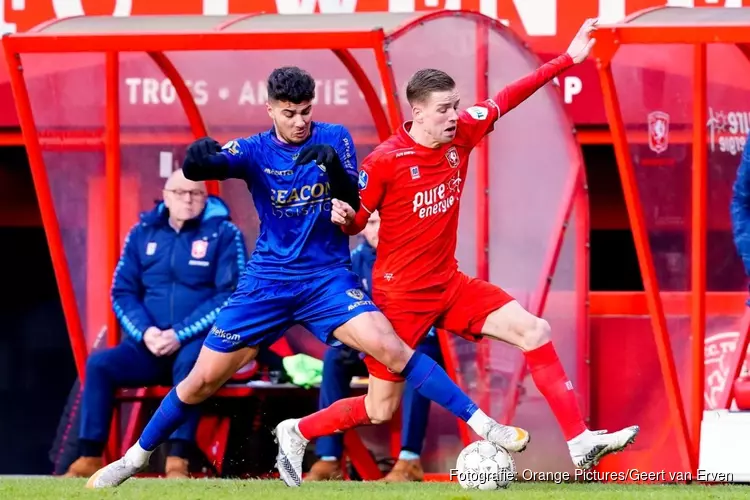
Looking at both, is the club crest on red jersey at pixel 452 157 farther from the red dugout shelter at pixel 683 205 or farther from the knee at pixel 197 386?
the knee at pixel 197 386

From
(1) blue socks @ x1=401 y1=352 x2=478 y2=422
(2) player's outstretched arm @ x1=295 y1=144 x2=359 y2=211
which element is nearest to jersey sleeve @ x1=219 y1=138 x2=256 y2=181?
Result: (2) player's outstretched arm @ x1=295 y1=144 x2=359 y2=211

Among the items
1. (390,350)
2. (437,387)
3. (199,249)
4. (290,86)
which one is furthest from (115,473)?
(199,249)

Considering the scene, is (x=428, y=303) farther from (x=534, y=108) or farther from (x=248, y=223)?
(x=248, y=223)

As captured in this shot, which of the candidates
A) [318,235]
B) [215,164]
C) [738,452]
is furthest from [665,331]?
[215,164]

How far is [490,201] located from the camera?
25.9ft

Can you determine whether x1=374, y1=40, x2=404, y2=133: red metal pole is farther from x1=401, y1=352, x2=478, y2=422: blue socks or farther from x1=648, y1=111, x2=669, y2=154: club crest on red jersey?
x1=401, y1=352, x2=478, y2=422: blue socks

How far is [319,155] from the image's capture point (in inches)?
231

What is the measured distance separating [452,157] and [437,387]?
911mm

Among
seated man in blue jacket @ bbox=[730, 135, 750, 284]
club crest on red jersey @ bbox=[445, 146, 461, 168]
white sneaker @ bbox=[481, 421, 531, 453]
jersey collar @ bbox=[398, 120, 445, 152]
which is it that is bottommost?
white sneaker @ bbox=[481, 421, 531, 453]

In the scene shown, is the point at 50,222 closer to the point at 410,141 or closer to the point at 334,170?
the point at 410,141

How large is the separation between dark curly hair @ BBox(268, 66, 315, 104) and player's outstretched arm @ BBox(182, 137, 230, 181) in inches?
12.7

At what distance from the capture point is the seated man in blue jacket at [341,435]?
7.71m

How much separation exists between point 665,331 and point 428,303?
1562 millimetres

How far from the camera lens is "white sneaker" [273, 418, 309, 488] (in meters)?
6.57
